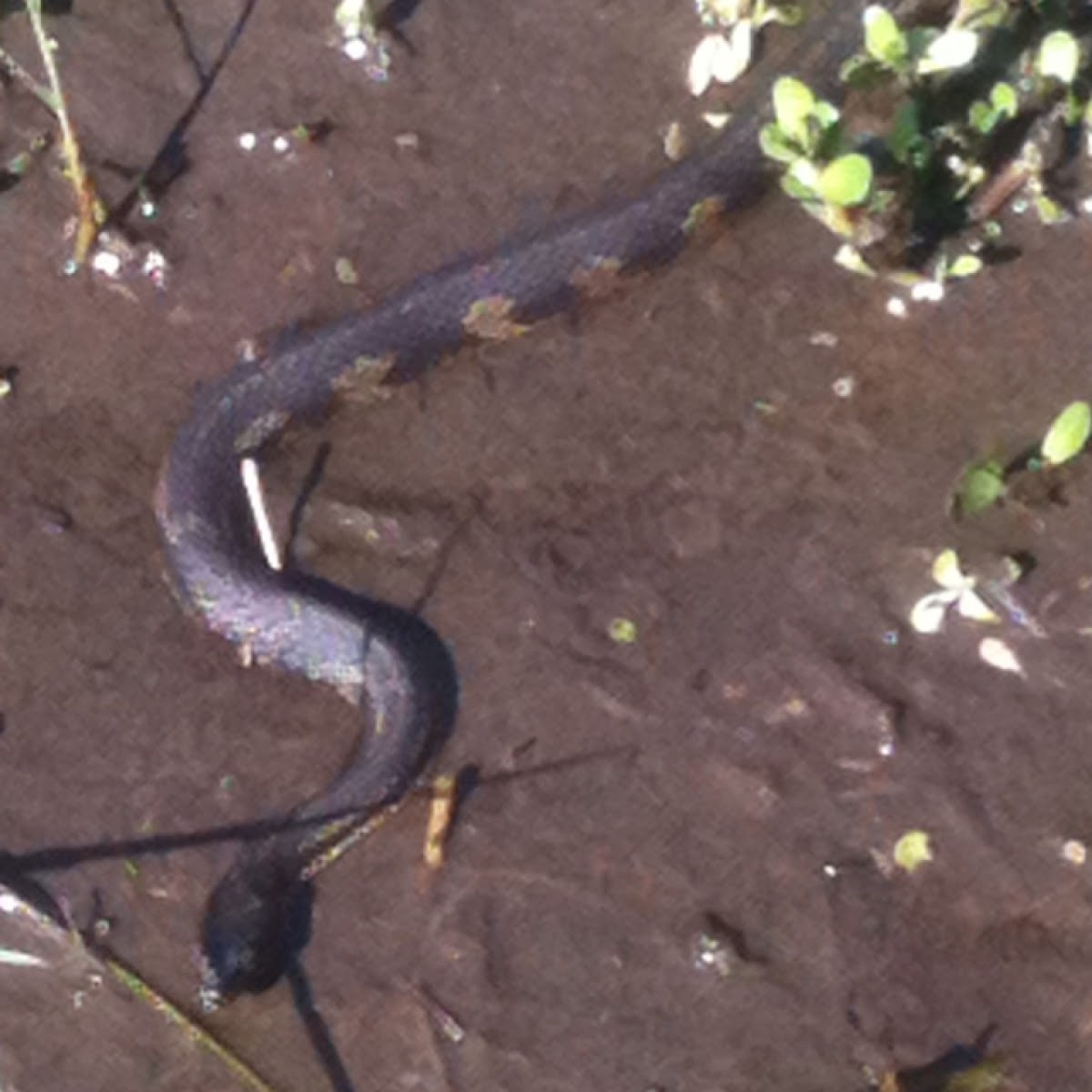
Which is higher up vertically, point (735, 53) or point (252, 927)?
point (735, 53)

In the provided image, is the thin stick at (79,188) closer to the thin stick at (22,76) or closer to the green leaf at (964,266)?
→ the thin stick at (22,76)

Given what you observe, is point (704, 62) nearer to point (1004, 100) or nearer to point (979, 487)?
point (1004, 100)

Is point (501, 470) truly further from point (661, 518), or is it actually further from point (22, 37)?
point (22, 37)

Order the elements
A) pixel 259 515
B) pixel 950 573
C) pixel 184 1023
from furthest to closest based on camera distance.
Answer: pixel 259 515 → pixel 950 573 → pixel 184 1023

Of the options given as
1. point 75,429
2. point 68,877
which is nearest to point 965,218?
point 75,429

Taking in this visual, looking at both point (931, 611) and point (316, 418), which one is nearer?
point (931, 611)

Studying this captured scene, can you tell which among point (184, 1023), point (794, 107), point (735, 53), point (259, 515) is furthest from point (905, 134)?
point (184, 1023)

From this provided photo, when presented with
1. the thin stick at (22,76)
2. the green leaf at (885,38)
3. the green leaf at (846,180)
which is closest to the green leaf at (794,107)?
the green leaf at (846,180)
